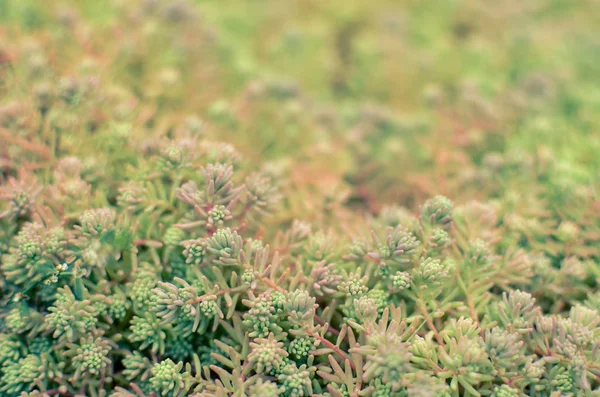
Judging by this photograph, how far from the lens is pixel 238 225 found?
0.99 metres

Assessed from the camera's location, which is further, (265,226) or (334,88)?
(334,88)

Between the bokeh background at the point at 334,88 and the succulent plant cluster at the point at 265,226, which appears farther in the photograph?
the bokeh background at the point at 334,88

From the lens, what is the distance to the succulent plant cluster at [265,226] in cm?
86

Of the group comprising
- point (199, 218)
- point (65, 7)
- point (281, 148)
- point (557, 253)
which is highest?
point (65, 7)

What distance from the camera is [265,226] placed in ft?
3.76

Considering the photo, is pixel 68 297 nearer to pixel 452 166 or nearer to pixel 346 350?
pixel 346 350

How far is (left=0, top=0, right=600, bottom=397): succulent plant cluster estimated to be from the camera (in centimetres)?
86

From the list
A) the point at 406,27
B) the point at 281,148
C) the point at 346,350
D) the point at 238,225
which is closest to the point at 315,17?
the point at 406,27

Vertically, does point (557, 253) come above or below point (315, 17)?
below

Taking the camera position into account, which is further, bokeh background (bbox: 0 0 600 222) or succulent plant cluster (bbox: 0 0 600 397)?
bokeh background (bbox: 0 0 600 222)

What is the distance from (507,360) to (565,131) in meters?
0.89

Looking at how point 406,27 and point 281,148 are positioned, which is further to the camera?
point 406,27

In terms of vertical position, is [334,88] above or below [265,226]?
above

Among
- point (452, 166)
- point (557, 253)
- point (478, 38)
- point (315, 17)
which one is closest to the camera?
point (557, 253)
